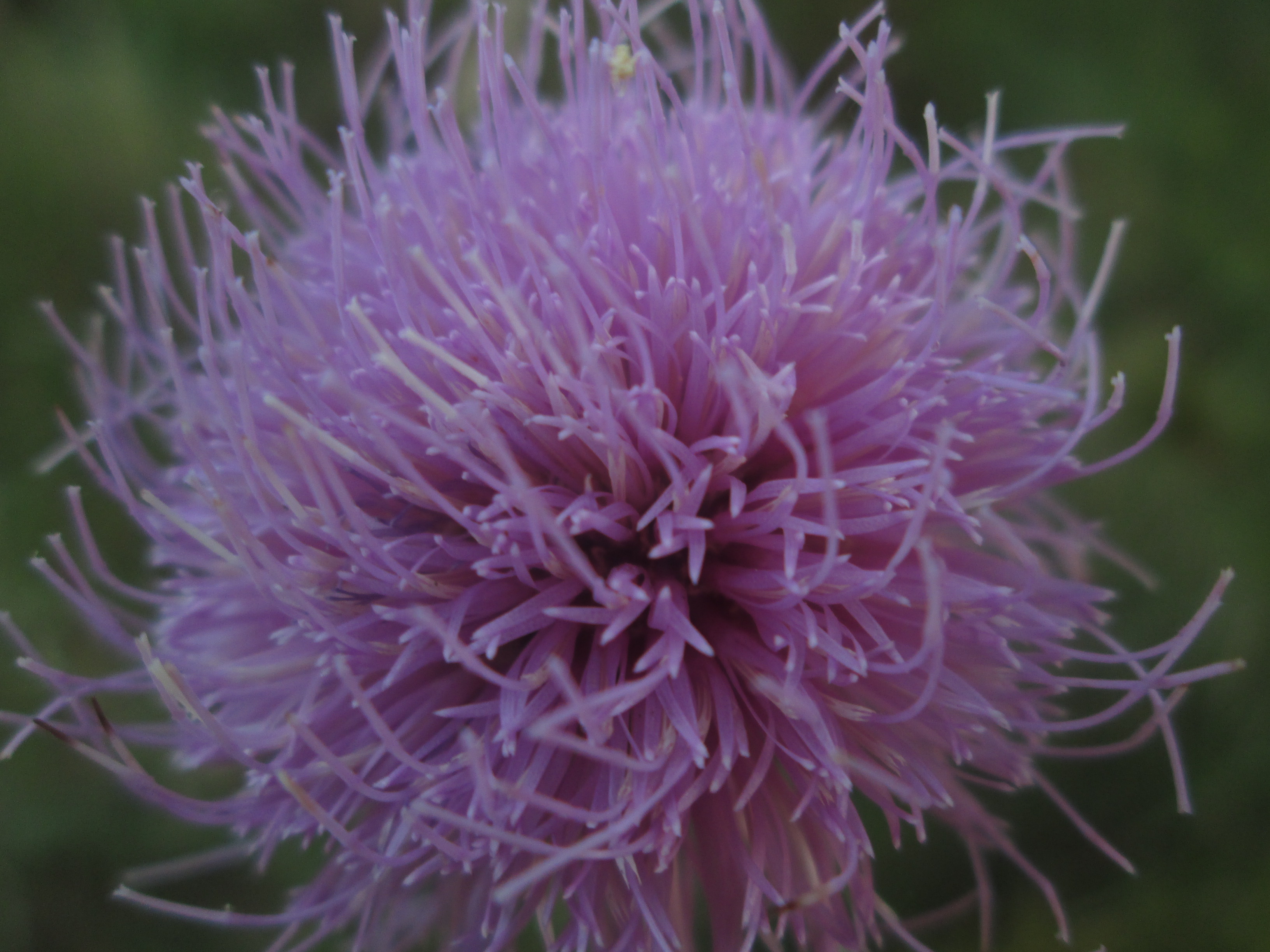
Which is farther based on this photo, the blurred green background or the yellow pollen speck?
the blurred green background

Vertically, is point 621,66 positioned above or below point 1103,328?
above

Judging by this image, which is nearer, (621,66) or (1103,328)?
(621,66)

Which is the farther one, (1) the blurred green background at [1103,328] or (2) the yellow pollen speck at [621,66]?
(1) the blurred green background at [1103,328]

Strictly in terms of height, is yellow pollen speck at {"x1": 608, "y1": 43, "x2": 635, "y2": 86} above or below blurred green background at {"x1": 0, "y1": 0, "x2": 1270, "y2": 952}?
above

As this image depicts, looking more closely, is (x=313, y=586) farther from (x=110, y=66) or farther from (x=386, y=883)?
(x=110, y=66)
